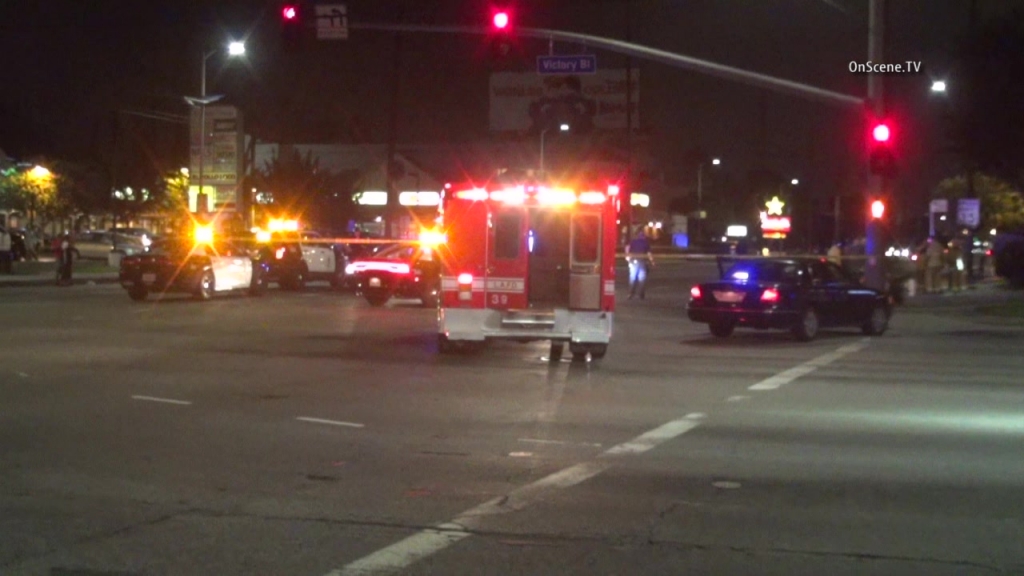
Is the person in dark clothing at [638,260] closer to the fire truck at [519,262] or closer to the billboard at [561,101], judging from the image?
the fire truck at [519,262]

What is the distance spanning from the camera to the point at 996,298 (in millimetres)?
38812

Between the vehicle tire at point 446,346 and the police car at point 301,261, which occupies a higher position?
the police car at point 301,261

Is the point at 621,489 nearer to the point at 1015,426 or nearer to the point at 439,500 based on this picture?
the point at 439,500

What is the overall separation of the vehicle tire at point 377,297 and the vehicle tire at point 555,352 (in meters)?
10.4

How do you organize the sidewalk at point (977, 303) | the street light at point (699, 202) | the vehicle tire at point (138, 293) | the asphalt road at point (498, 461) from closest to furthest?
the asphalt road at point (498, 461)
the sidewalk at point (977, 303)
the vehicle tire at point (138, 293)
the street light at point (699, 202)

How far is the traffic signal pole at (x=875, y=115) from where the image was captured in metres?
27.6

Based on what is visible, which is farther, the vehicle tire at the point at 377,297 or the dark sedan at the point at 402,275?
the vehicle tire at the point at 377,297

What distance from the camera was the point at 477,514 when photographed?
9.20 meters

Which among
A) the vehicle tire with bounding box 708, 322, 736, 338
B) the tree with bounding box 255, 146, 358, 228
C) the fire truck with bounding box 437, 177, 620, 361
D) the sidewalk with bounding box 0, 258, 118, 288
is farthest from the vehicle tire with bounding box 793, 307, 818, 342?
the tree with bounding box 255, 146, 358, 228

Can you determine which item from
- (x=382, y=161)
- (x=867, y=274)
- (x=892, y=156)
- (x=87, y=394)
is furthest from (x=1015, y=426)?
(x=382, y=161)

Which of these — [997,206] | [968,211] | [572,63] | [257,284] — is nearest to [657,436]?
[572,63]

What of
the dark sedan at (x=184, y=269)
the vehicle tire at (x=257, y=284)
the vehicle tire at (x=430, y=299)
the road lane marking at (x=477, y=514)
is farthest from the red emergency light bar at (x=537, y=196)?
the vehicle tire at (x=257, y=284)

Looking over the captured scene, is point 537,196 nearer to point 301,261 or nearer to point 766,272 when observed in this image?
point 766,272

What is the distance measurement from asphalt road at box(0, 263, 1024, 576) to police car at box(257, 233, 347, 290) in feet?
59.0
